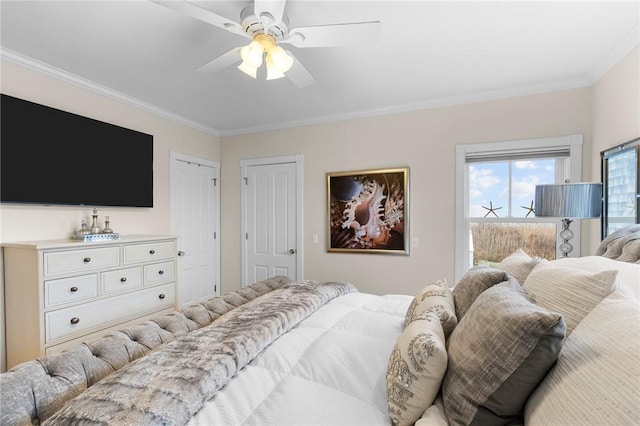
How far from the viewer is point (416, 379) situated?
2.90ft

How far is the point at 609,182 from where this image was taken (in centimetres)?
230

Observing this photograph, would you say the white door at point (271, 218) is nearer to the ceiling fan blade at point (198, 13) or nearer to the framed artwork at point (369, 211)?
the framed artwork at point (369, 211)

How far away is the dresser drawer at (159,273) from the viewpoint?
9.31 ft

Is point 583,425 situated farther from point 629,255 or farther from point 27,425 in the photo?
point 27,425

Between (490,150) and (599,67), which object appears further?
(490,150)

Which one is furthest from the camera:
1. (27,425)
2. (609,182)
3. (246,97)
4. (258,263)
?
(258,263)

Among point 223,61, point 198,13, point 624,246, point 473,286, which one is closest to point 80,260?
point 223,61

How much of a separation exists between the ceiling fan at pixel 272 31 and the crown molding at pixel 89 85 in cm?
184

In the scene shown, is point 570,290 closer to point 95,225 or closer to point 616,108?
point 616,108

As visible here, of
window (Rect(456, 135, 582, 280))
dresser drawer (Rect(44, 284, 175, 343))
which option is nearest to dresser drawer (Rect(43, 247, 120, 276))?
dresser drawer (Rect(44, 284, 175, 343))

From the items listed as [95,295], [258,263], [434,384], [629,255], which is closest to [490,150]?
[629,255]

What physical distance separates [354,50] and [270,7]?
0.90 meters

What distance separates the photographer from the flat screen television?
7.43 ft

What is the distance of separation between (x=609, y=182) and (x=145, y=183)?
432 centimetres
